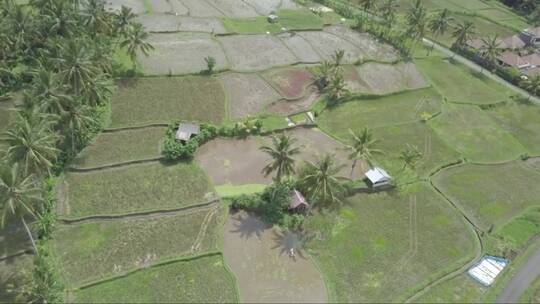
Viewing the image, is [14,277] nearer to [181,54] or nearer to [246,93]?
[246,93]

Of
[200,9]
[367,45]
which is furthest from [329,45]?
[200,9]

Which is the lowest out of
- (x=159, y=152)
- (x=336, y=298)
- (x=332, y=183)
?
(x=336, y=298)

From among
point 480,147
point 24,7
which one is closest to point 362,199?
point 480,147

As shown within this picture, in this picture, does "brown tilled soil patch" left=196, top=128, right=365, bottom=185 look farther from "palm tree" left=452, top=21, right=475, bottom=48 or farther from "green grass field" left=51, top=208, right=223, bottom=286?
"palm tree" left=452, top=21, right=475, bottom=48

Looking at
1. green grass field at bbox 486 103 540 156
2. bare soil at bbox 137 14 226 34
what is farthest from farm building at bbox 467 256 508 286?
bare soil at bbox 137 14 226 34

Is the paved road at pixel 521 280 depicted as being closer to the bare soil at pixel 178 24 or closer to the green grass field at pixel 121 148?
the green grass field at pixel 121 148

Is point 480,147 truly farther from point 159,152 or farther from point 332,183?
point 159,152
